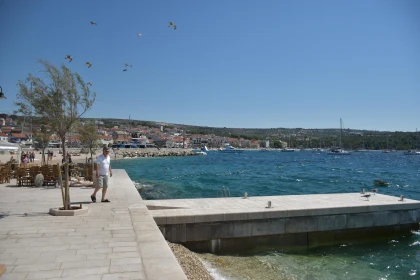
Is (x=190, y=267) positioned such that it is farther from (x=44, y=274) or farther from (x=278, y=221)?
(x=278, y=221)

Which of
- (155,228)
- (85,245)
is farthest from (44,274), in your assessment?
(155,228)

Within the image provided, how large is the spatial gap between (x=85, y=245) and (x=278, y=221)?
18.2 feet

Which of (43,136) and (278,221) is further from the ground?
(43,136)

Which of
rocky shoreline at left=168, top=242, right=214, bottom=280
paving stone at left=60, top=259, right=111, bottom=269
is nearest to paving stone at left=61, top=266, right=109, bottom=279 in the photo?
paving stone at left=60, top=259, right=111, bottom=269

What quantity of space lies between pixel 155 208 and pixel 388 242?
7405 millimetres

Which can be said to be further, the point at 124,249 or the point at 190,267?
the point at 190,267

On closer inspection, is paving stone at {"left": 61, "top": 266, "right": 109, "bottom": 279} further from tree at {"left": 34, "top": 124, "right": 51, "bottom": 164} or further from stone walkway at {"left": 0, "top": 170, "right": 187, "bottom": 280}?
tree at {"left": 34, "top": 124, "right": 51, "bottom": 164}

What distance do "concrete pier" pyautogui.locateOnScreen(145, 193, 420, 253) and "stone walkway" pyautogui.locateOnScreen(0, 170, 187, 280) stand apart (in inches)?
43.2

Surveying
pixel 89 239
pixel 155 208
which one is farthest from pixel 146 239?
pixel 155 208

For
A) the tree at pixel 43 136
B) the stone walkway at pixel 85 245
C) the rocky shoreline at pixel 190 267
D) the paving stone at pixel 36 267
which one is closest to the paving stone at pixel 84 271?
the stone walkway at pixel 85 245

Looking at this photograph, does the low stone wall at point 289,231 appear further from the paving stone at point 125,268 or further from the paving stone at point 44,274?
the paving stone at point 44,274

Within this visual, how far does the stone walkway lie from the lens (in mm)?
4398

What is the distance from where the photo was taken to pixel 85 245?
18.2ft

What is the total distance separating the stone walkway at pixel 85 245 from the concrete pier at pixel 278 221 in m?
1.10
